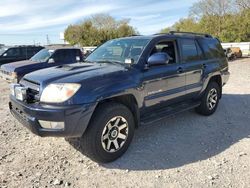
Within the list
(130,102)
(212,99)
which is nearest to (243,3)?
(212,99)

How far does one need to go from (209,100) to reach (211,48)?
1.22 m

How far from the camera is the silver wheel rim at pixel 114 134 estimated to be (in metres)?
3.95

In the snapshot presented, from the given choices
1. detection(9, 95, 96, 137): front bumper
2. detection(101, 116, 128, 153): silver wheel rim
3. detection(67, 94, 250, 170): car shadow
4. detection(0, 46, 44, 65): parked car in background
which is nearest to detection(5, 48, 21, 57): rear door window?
detection(0, 46, 44, 65): parked car in background

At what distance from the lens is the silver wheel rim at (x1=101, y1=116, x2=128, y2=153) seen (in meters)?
3.95

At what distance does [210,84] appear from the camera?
6238mm

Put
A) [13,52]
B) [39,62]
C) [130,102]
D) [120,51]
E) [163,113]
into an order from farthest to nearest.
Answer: [13,52]
[39,62]
[120,51]
[163,113]
[130,102]

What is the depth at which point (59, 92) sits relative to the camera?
359 cm

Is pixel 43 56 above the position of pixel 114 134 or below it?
above

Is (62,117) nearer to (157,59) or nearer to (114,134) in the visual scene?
(114,134)

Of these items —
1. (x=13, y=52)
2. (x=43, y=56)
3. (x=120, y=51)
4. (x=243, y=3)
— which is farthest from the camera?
(x=243, y=3)

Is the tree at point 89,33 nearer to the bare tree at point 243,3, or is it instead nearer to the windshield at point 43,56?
the bare tree at point 243,3

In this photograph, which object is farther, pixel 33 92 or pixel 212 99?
pixel 212 99

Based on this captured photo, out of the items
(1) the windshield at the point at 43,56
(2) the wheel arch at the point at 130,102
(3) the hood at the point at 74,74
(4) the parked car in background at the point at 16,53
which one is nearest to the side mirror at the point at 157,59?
(3) the hood at the point at 74,74

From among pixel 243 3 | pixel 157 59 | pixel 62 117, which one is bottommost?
pixel 62 117
